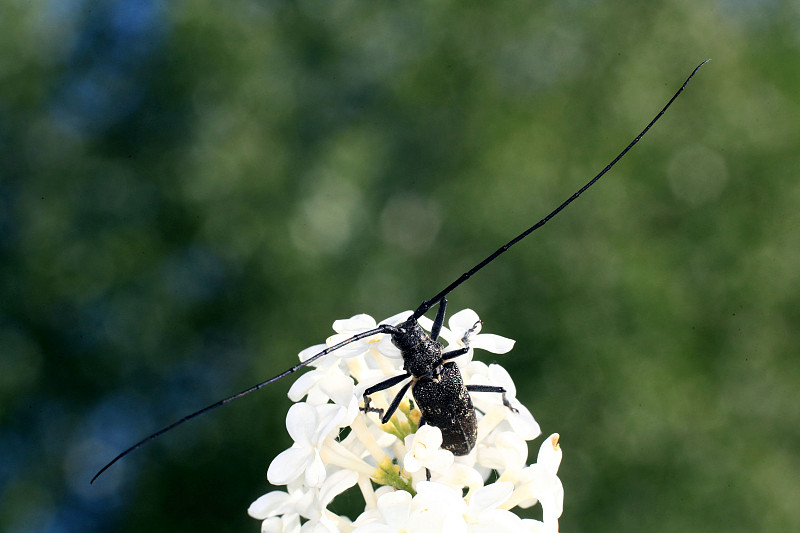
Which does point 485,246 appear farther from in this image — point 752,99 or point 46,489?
point 46,489

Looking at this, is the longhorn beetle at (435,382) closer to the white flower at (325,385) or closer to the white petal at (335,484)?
the white flower at (325,385)

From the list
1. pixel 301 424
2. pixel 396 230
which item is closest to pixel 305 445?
pixel 301 424

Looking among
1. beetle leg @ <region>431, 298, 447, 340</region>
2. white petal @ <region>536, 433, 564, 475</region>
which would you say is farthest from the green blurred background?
white petal @ <region>536, 433, 564, 475</region>

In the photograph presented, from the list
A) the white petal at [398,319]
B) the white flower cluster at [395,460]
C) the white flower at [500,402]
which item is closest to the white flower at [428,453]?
the white flower cluster at [395,460]

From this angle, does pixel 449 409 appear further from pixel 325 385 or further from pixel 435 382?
pixel 325 385

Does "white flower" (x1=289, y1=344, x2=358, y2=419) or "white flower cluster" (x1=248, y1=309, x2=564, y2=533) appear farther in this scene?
"white flower" (x1=289, y1=344, x2=358, y2=419)

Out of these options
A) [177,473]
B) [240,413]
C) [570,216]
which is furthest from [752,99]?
[177,473]

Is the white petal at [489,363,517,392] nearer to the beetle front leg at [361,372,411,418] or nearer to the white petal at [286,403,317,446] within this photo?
the beetle front leg at [361,372,411,418]
